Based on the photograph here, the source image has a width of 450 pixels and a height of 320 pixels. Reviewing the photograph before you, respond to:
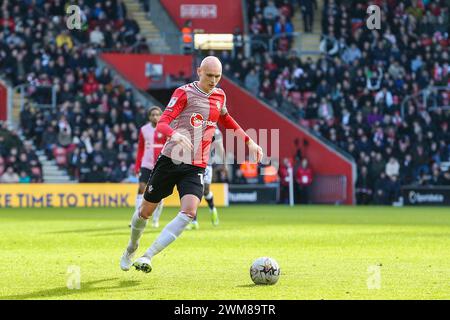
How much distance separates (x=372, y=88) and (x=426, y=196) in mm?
5375

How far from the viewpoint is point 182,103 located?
12.5 metres

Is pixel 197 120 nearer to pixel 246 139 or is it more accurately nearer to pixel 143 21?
pixel 246 139

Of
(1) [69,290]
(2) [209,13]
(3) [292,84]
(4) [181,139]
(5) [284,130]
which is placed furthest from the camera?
(2) [209,13]

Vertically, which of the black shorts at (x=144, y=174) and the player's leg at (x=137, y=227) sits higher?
the player's leg at (x=137, y=227)

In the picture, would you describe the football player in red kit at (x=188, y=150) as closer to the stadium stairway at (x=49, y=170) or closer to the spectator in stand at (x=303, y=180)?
the stadium stairway at (x=49, y=170)

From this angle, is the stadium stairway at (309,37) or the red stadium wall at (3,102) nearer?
the red stadium wall at (3,102)

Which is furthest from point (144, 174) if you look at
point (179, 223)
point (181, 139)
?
point (181, 139)

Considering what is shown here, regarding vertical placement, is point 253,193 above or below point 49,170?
below

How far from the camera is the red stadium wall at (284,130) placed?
4103 centimetres

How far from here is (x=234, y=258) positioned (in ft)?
51.3

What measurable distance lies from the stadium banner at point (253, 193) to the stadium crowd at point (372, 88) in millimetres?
1774

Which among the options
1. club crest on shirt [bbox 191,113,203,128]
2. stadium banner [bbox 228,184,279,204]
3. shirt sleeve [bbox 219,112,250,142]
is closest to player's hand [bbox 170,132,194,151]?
club crest on shirt [bbox 191,113,203,128]

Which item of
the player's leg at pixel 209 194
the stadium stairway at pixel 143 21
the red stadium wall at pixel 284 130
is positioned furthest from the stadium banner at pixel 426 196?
the player's leg at pixel 209 194
